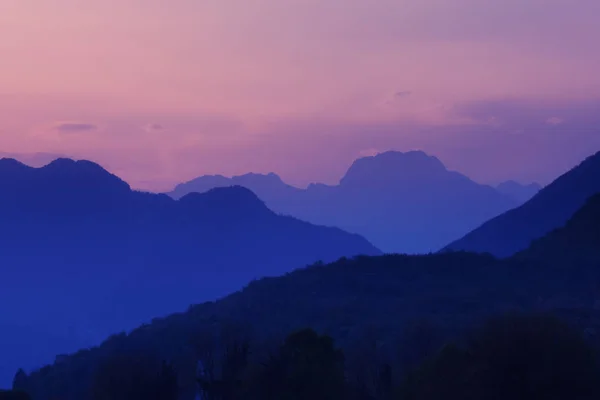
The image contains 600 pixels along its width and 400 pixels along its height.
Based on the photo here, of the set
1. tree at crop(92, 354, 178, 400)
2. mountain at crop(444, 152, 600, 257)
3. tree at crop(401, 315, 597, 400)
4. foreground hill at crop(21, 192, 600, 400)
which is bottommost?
tree at crop(401, 315, 597, 400)

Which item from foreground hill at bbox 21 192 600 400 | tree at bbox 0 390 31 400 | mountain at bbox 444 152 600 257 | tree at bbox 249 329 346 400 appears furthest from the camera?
mountain at bbox 444 152 600 257

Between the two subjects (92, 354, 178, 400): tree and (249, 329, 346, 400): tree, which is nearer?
(249, 329, 346, 400): tree

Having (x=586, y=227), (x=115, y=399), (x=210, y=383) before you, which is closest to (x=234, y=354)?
(x=210, y=383)

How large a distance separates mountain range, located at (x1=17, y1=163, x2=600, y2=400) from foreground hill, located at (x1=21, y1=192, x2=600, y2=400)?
135 mm

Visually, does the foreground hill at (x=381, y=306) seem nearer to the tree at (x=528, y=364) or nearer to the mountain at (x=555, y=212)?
the tree at (x=528, y=364)

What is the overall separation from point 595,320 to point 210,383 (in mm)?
36514

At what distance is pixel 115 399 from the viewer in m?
54.9

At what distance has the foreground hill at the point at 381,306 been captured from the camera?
7494 centimetres

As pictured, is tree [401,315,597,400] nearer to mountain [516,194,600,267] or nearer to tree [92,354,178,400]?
tree [92,354,178,400]

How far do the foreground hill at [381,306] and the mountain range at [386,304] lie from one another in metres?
0.13

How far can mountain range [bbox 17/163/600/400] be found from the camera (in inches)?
3009

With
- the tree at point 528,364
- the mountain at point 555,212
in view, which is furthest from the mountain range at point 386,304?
the mountain at point 555,212

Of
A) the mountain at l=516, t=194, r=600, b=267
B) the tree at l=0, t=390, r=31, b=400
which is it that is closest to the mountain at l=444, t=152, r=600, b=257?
the mountain at l=516, t=194, r=600, b=267

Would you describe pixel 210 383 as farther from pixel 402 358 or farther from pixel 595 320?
pixel 595 320
